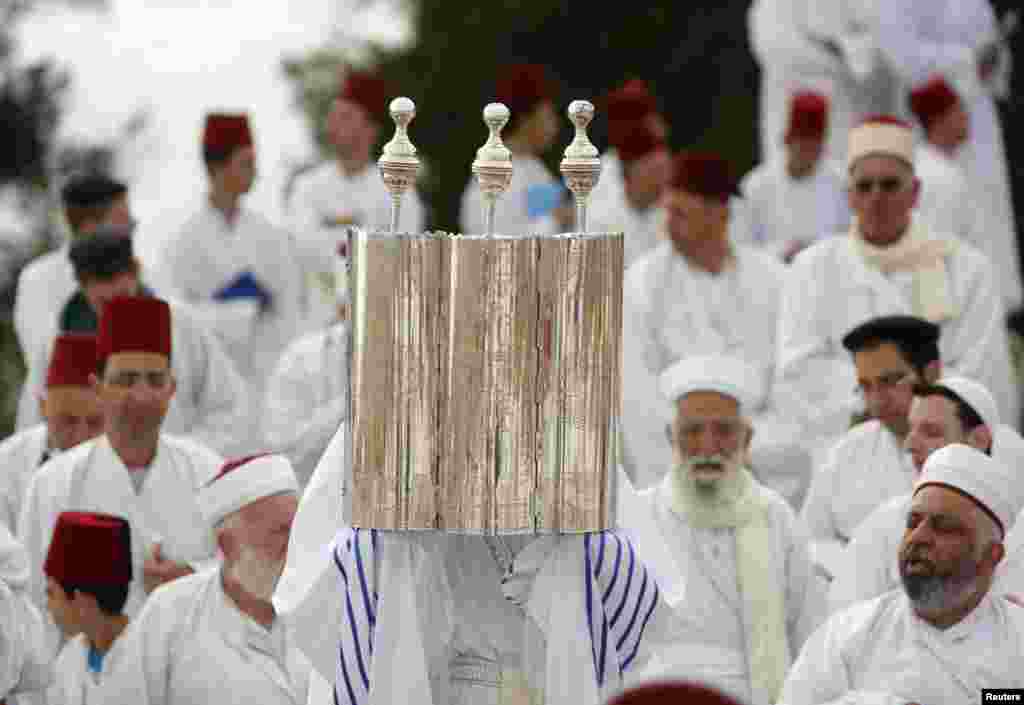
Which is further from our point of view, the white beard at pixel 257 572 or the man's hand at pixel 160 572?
the man's hand at pixel 160 572

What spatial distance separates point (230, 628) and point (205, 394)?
3.20 meters

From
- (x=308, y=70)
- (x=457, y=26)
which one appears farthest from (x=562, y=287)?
(x=308, y=70)

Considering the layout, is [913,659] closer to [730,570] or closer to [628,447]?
[730,570]

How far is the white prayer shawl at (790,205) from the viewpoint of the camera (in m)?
17.5

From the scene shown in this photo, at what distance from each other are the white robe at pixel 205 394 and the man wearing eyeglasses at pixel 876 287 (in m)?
2.34

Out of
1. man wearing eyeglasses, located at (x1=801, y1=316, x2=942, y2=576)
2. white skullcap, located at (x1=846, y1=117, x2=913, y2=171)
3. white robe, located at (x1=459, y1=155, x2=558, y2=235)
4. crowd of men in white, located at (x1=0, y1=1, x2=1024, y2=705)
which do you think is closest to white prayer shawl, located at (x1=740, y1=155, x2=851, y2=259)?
crowd of men in white, located at (x1=0, y1=1, x2=1024, y2=705)

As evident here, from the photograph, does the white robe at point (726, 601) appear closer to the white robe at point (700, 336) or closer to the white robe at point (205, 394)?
the white robe at point (700, 336)

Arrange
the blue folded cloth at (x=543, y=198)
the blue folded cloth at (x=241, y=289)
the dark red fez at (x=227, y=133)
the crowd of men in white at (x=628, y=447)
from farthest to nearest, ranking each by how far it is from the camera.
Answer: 1. the blue folded cloth at (x=543, y=198)
2. the blue folded cloth at (x=241, y=289)
3. the dark red fez at (x=227, y=133)
4. the crowd of men in white at (x=628, y=447)

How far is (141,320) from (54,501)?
0.74 metres

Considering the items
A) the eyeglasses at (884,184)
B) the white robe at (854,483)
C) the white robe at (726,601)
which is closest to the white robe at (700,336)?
the eyeglasses at (884,184)

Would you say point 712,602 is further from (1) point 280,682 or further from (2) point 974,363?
(2) point 974,363

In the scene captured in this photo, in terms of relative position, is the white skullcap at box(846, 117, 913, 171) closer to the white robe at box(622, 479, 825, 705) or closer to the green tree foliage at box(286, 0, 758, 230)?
the white robe at box(622, 479, 825, 705)

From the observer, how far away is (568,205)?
16891mm

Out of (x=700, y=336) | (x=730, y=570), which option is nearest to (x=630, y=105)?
(x=700, y=336)
